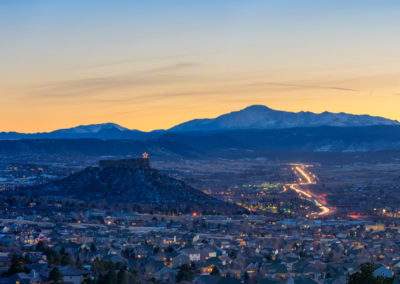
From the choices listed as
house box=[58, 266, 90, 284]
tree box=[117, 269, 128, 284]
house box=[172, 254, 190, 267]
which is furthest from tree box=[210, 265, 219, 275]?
tree box=[117, 269, 128, 284]

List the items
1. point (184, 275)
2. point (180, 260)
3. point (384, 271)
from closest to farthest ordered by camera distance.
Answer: point (184, 275)
point (384, 271)
point (180, 260)

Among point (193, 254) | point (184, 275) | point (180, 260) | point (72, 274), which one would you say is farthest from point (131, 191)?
point (72, 274)

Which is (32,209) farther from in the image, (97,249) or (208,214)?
(97,249)

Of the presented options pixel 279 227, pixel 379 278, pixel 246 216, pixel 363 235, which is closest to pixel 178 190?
pixel 246 216

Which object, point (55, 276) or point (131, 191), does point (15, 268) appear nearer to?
point (55, 276)

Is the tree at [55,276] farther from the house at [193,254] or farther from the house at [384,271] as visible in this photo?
the house at [384,271]

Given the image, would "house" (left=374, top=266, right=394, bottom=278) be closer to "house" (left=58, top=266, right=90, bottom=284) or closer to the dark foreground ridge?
"house" (left=58, top=266, right=90, bottom=284)
